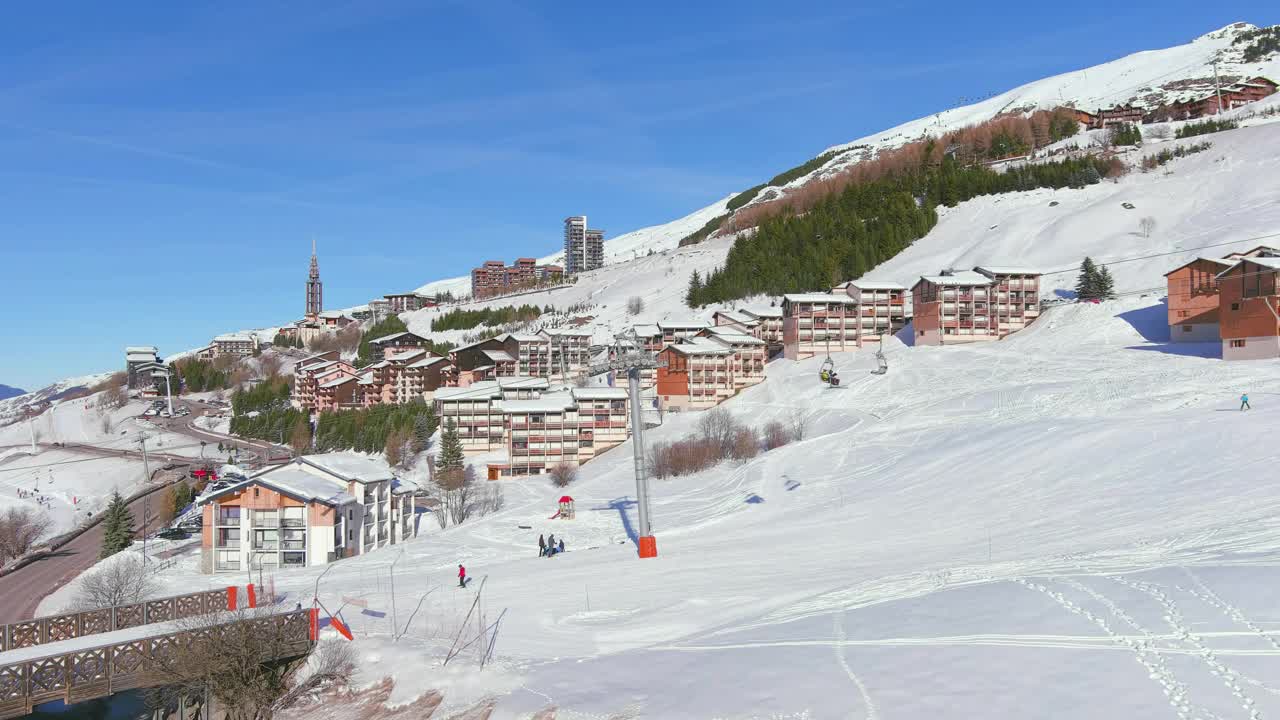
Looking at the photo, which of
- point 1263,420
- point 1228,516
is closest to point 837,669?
point 1228,516

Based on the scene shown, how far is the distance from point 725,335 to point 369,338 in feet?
295

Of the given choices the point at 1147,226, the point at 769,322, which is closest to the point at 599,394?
the point at 769,322

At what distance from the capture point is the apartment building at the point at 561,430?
230ft

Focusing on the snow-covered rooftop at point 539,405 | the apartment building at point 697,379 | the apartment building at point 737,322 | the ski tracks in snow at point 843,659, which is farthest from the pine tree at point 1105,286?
the ski tracks in snow at point 843,659

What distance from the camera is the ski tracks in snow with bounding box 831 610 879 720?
12.4m

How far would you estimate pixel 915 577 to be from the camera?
68.1ft

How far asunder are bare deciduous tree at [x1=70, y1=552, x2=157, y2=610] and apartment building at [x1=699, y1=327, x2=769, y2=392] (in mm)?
48572

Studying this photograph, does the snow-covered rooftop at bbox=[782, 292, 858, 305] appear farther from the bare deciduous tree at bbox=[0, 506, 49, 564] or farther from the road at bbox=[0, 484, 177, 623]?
the bare deciduous tree at bbox=[0, 506, 49, 564]

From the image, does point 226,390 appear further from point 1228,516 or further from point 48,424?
point 1228,516

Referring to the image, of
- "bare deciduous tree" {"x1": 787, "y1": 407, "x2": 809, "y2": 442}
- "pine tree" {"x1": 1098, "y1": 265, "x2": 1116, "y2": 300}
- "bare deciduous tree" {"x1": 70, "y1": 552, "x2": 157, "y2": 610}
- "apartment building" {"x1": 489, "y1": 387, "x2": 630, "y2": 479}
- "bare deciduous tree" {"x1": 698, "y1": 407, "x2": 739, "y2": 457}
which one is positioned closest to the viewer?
"bare deciduous tree" {"x1": 70, "y1": 552, "x2": 157, "y2": 610}

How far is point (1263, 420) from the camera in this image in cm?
3506

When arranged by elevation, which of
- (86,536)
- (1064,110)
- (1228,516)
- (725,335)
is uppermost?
(1064,110)

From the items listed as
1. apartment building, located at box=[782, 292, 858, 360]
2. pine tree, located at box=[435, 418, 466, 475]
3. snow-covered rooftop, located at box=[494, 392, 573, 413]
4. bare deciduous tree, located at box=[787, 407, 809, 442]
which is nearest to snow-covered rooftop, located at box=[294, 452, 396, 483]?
pine tree, located at box=[435, 418, 466, 475]

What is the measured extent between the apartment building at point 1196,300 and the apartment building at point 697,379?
104 ft
